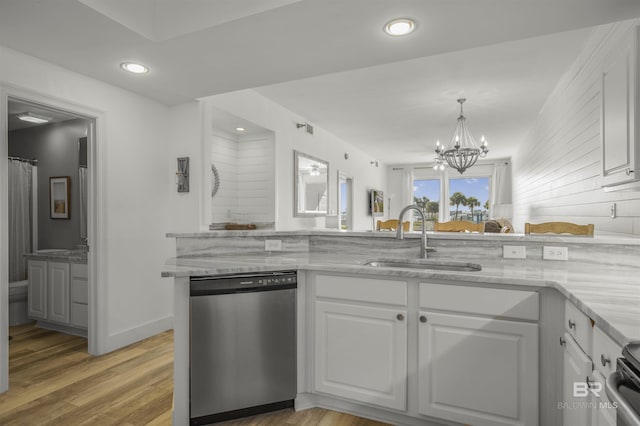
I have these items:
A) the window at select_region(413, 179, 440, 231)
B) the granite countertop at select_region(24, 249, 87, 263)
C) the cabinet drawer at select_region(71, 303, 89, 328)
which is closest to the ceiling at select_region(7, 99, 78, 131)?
the granite countertop at select_region(24, 249, 87, 263)

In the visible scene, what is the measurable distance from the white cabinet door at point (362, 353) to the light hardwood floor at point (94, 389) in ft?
0.67

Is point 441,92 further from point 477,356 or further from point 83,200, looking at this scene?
point 83,200

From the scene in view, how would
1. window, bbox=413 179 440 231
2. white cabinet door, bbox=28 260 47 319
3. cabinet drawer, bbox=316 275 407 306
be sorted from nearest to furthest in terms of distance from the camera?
cabinet drawer, bbox=316 275 407 306
white cabinet door, bbox=28 260 47 319
window, bbox=413 179 440 231

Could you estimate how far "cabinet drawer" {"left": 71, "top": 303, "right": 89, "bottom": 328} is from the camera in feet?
11.4

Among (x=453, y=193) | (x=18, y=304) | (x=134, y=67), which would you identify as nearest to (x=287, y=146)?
(x=134, y=67)

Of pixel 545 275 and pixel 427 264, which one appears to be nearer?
pixel 545 275

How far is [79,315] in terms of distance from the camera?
3.51m

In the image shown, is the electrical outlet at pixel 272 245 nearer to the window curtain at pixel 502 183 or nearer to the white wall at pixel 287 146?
the white wall at pixel 287 146

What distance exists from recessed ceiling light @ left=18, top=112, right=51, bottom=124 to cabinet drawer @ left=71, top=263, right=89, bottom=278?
1.94 m

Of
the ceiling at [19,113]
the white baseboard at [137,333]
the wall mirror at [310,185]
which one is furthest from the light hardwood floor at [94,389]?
the wall mirror at [310,185]

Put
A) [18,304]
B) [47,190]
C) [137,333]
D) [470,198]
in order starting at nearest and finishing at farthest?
[137,333]
[18,304]
[47,190]
[470,198]

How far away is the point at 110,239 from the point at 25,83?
1331mm

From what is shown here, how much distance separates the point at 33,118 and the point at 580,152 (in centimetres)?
586

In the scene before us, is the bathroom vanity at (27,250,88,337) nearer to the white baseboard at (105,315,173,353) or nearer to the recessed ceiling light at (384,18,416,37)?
the white baseboard at (105,315,173,353)
